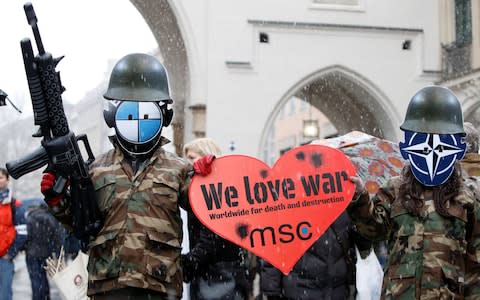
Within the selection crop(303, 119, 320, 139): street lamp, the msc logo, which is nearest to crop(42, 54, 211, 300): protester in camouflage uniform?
the msc logo

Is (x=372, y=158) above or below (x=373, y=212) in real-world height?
above

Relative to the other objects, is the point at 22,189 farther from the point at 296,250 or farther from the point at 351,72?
the point at 296,250

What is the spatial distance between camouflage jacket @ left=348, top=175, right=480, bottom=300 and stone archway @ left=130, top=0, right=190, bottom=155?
14143 millimetres

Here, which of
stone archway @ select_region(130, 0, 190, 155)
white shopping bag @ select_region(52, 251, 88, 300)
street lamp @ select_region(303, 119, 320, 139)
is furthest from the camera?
street lamp @ select_region(303, 119, 320, 139)

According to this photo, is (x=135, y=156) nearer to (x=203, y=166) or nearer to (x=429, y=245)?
(x=203, y=166)

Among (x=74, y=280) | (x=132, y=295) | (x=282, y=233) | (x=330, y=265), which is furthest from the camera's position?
(x=74, y=280)

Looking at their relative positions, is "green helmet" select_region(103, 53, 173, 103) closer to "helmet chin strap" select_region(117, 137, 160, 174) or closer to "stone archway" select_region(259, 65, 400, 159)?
"helmet chin strap" select_region(117, 137, 160, 174)

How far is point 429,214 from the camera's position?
12.7 ft

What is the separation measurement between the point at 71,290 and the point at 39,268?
3.93 metres

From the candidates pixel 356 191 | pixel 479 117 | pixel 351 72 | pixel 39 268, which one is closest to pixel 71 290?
pixel 356 191

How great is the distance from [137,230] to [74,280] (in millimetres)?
2787

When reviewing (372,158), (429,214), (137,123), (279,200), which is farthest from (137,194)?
(372,158)

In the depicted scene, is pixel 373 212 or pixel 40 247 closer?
pixel 373 212

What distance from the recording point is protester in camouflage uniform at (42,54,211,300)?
369 centimetres
